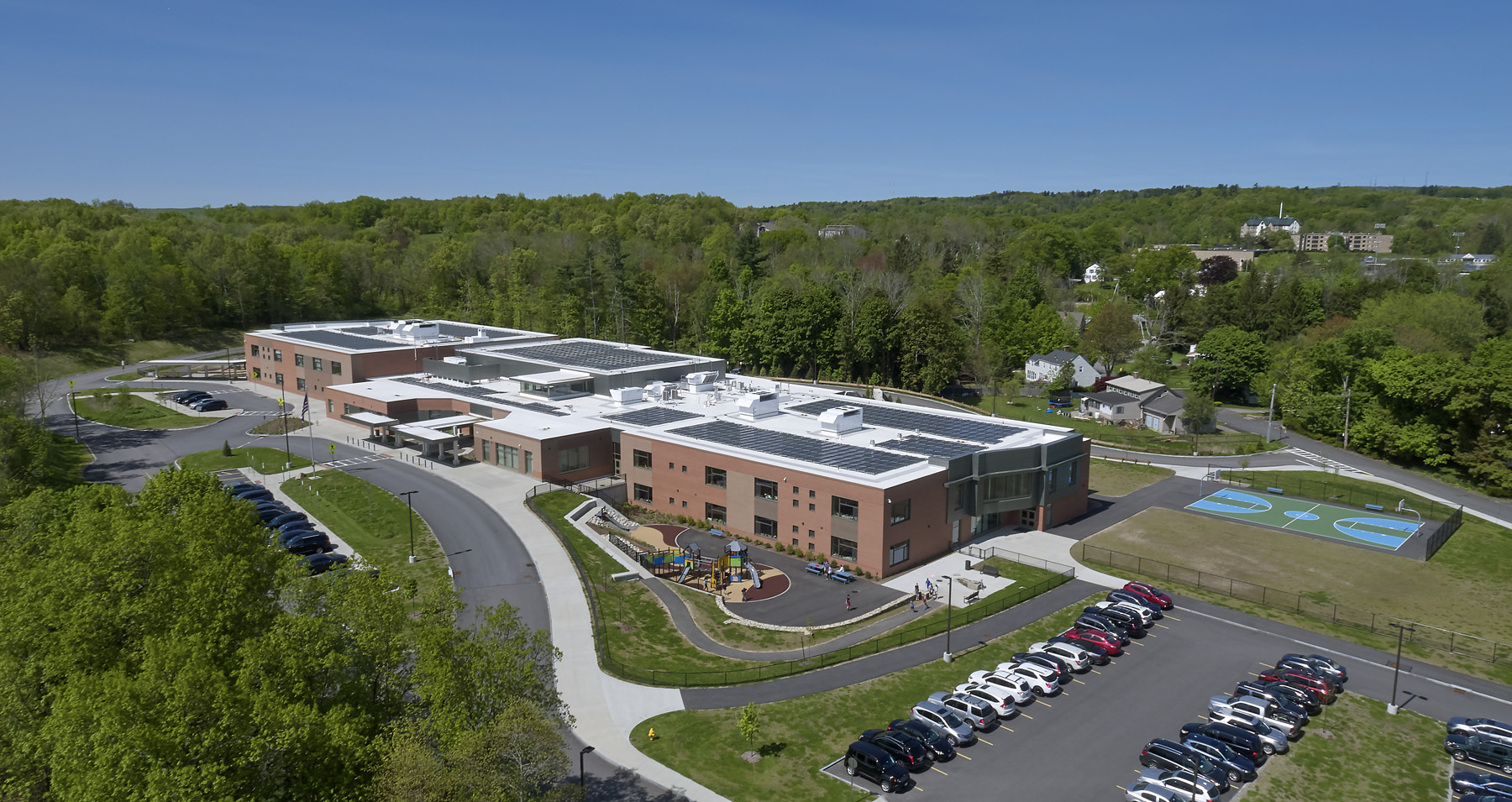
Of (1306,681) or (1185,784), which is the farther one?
(1306,681)

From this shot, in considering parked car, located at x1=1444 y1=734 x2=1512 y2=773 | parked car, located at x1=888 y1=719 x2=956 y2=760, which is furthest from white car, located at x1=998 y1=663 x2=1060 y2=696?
parked car, located at x1=1444 y1=734 x2=1512 y2=773

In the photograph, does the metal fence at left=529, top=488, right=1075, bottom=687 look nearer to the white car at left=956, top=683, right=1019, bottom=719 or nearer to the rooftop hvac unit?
the white car at left=956, top=683, right=1019, bottom=719

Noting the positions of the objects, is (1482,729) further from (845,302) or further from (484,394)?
(845,302)

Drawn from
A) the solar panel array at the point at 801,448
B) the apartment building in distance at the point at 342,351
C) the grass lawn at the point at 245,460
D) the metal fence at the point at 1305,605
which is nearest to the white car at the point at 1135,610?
the metal fence at the point at 1305,605

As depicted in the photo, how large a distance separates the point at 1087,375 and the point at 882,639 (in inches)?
3009

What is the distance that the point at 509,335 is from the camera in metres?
101

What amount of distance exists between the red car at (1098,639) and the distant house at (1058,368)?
69.2 meters

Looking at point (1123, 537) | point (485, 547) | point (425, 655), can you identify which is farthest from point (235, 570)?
point (1123, 537)

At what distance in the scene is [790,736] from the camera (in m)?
31.2

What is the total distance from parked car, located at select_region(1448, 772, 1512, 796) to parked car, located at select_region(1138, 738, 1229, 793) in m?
7.69

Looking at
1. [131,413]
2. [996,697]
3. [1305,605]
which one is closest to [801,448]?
[996,697]

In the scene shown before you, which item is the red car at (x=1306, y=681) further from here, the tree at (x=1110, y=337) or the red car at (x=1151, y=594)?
the tree at (x=1110, y=337)

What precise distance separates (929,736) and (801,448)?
81.5 ft

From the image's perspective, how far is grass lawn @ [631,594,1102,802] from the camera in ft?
93.0
